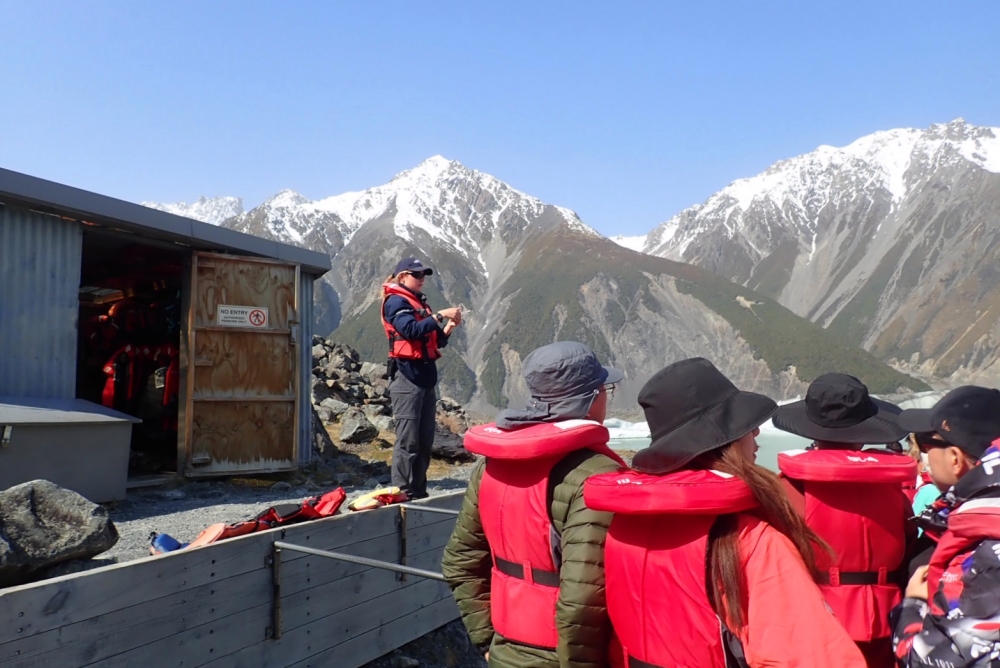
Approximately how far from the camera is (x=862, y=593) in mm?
2893

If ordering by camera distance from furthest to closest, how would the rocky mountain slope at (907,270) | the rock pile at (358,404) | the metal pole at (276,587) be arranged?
the rocky mountain slope at (907,270) → the rock pile at (358,404) → the metal pole at (276,587)

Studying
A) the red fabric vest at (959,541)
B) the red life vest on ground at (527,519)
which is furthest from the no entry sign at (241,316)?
the red fabric vest at (959,541)

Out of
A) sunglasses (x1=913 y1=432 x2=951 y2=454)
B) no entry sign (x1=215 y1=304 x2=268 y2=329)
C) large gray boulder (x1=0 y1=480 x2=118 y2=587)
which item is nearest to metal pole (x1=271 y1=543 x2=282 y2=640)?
large gray boulder (x1=0 y1=480 x2=118 y2=587)

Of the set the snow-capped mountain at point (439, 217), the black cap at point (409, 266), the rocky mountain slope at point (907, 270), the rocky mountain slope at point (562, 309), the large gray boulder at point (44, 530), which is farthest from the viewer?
the snow-capped mountain at point (439, 217)

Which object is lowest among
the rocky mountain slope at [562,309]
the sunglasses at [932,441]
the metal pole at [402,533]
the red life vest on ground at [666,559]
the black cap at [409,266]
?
the metal pole at [402,533]

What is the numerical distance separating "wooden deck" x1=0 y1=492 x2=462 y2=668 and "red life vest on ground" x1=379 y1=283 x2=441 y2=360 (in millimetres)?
1138

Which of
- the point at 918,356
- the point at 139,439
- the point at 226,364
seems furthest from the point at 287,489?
the point at 918,356

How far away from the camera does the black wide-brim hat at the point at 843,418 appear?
3.06 metres

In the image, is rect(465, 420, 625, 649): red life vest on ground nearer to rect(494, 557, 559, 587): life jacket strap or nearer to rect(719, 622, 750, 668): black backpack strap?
rect(494, 557, 559, 587): life jacket strap

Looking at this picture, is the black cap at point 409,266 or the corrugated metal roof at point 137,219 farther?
the corrugated metal roof at point 137,219

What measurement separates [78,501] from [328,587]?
160cm

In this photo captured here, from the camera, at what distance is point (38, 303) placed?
24.3 feet

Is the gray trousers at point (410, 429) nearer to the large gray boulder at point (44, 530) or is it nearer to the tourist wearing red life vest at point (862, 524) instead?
the large gray boulder at point (44, 530)

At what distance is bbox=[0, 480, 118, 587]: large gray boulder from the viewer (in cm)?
396
